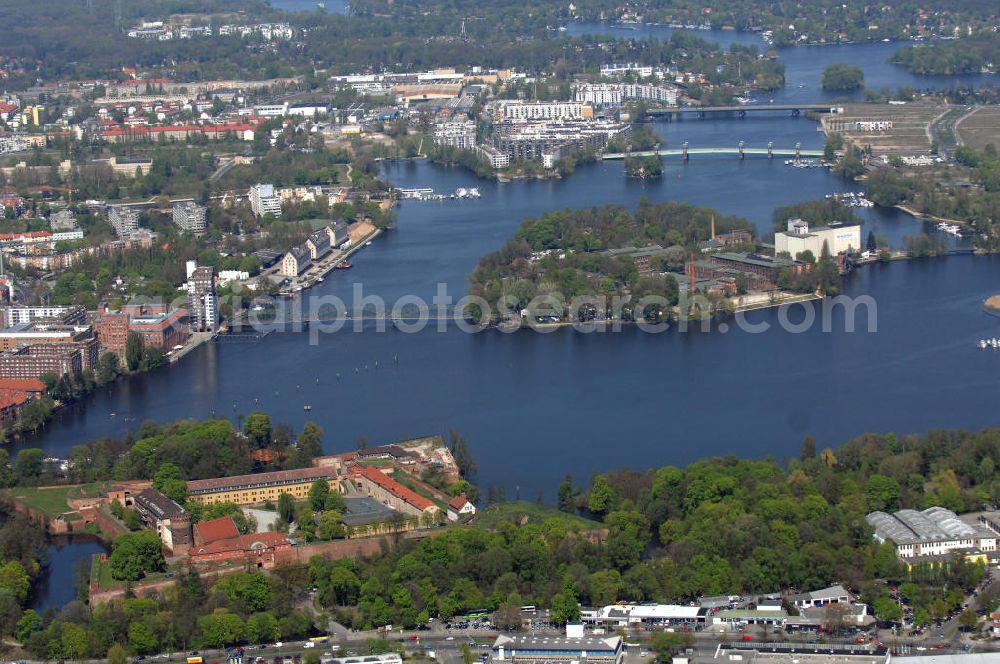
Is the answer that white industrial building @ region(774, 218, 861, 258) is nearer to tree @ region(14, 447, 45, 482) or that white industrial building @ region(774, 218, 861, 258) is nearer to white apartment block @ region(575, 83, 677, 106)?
tree @ region(14, 447, 45, 482)

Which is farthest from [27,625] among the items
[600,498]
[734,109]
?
[734,109]

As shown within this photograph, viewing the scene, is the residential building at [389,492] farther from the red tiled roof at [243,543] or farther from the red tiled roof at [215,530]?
the red tiled roof at [215,530]


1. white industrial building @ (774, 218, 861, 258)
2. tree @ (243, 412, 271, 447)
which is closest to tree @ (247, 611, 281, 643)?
tree @ (243, 412, 271, 447)

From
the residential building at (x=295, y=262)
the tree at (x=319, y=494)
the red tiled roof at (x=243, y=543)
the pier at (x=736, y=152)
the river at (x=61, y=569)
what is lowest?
the river at (x=61, y=569)

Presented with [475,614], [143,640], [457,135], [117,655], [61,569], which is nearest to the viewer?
[117,655]

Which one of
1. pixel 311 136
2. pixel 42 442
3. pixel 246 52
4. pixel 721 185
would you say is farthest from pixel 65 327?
pixel 246 52

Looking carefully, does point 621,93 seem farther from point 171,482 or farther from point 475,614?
point 475,614

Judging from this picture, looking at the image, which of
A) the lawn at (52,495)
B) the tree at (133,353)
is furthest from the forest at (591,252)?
the lawn at (52,495)
